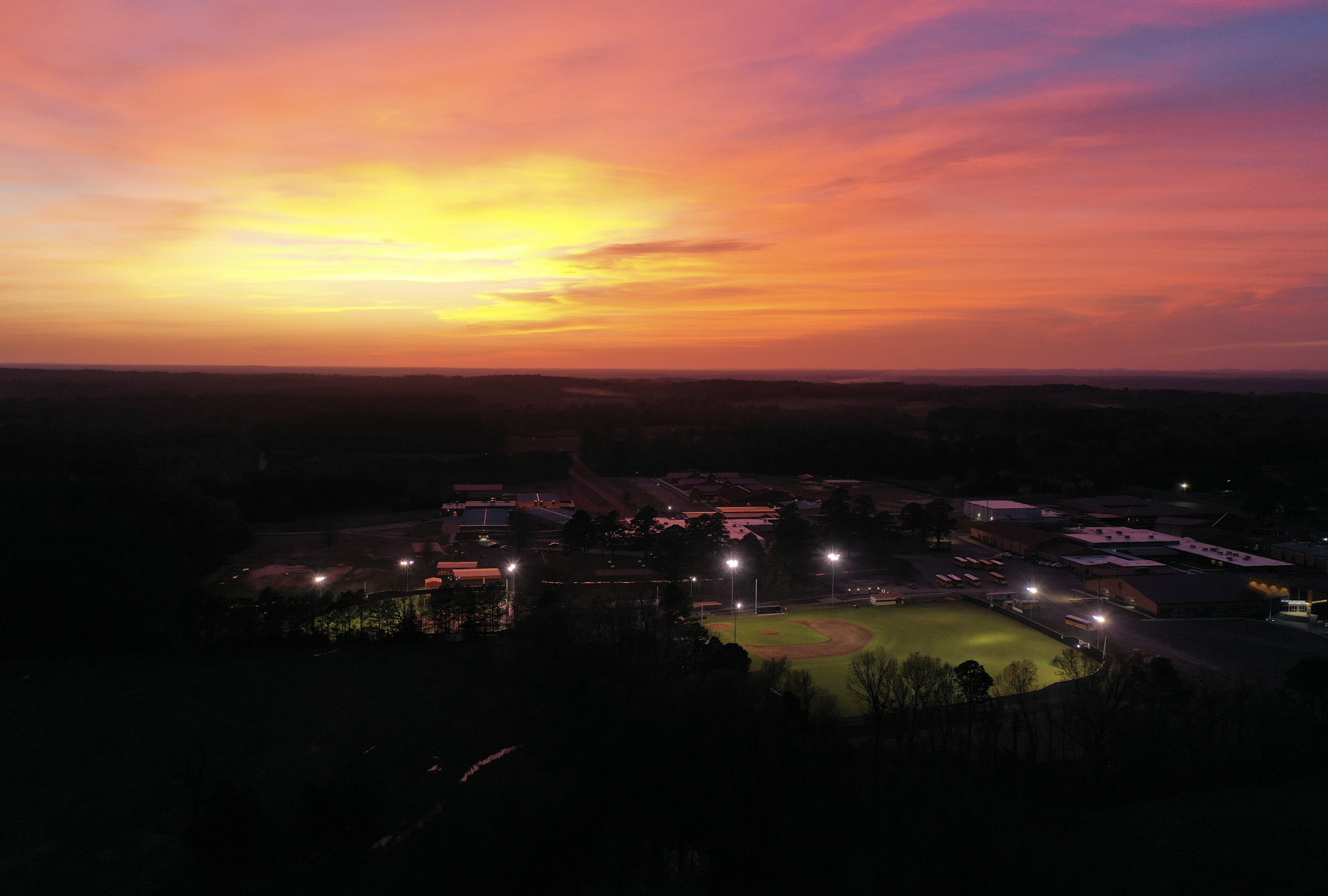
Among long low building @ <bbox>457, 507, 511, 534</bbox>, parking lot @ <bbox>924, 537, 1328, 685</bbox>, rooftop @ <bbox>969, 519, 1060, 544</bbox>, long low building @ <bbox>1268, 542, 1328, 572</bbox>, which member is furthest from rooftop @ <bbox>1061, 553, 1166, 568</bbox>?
long low building @ <bbox>457, 507, 511, 534</bbox>

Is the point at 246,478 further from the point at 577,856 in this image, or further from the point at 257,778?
the point at 577,856

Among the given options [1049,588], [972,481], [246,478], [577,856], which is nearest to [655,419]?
[972,481]

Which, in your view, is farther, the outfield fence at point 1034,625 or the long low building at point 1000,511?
the long low building at point 1000,511

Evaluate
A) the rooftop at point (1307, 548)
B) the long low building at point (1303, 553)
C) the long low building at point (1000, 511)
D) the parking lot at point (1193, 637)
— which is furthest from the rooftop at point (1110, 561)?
the long low building at point (1000, 511)

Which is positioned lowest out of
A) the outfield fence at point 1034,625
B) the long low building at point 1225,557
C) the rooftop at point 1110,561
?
the outfield fence at point 1034,625

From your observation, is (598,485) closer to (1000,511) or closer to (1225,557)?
(1000,511)

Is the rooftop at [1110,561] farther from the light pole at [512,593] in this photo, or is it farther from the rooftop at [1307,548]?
the light pole at [512,593]

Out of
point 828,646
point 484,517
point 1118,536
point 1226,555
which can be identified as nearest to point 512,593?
point 828,646

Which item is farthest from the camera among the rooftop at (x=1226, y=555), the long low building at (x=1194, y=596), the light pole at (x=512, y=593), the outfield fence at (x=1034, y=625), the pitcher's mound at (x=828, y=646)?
the rooftop at (x=1226, y=555)
